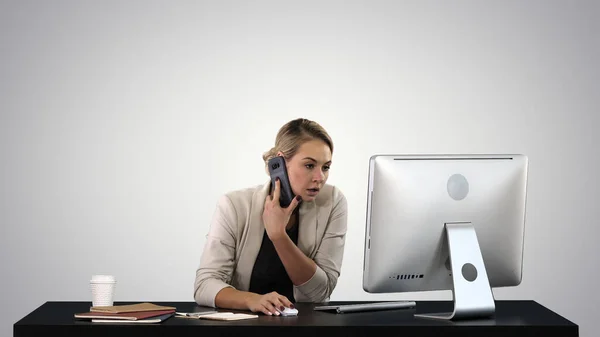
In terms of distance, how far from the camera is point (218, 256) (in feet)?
8.32

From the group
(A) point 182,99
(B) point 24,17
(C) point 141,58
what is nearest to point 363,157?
(A) point 182,99

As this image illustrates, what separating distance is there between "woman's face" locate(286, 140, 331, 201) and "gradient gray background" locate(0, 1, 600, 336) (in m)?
1.99

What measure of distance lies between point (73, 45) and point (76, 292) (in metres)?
1.55

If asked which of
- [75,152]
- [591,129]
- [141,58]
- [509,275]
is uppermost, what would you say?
[141,58]

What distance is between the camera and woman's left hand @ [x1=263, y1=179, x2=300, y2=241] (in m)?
2.51

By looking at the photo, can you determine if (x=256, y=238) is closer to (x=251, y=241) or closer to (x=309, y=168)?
(x=251, y=241)

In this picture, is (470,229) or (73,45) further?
(73,45)

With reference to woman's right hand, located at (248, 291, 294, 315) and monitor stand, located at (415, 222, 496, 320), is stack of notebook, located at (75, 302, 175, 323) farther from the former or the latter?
monitor stand, located at (415, 222, 496, 320)

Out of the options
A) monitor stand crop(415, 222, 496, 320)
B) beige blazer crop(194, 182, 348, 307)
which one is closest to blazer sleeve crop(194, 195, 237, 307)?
beige blazer crop(194, 182, 348, 307)

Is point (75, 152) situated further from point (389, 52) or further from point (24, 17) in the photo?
point (389, 52)

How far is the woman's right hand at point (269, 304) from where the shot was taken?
2.08 m

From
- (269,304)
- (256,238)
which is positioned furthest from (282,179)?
(269,304)

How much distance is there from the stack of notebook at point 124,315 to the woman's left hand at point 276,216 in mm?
570

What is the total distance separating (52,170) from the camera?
457cm
